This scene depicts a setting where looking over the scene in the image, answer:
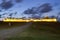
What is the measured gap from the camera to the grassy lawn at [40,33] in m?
3.90

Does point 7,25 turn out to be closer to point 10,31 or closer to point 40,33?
point 10,31

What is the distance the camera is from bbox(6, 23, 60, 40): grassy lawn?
390 centimetres

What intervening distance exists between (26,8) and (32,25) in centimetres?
36

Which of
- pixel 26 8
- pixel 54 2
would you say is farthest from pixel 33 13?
pixel 54 2

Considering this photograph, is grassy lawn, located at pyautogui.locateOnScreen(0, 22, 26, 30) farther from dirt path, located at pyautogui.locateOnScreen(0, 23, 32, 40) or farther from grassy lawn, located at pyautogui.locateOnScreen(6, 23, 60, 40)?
grassy lawn, located at pyautogui.locateOnScreen(6, 23, 60, 40)

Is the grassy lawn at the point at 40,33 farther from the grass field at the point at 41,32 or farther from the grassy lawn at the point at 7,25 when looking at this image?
the grassy lawn at the point at 7,25

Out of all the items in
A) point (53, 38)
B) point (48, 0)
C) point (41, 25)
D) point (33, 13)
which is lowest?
point (53, 38)

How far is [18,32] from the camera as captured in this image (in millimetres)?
3980

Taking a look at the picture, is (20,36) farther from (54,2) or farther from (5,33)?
(54,2)

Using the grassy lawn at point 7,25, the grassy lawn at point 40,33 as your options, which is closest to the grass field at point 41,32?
the grassy lawn at point 40,33

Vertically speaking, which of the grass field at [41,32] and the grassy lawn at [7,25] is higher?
the grassy lawn at [7,25]

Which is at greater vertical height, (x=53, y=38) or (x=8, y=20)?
(x=8, y=20)

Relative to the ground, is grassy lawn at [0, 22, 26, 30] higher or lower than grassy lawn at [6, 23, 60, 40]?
higher

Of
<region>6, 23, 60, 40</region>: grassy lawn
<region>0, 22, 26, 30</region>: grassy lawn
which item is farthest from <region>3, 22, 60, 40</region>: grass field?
<region>0, 22, 26, 30</region>: grassy lawn
